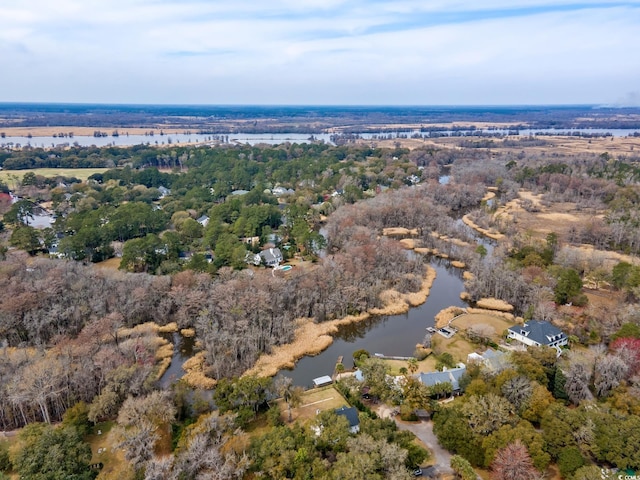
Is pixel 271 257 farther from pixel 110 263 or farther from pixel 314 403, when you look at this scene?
pixel 314 403

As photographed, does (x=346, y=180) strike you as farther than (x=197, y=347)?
Yes

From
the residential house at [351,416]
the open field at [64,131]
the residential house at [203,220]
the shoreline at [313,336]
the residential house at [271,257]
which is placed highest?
the open field at [64,131]

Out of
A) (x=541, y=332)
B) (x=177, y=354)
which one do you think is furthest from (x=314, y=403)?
(x=541, y=332)

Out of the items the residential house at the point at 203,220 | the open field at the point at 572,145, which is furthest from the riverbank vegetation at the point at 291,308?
the open field at the point at 572,145

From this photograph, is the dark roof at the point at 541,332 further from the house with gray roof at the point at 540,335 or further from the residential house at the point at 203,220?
the residential house at the point at 203,220

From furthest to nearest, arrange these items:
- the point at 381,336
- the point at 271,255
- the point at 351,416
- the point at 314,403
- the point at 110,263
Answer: the point at 110,263
the point at 271,255
the point at 381,336
the point at 314,403
the point at 351,416

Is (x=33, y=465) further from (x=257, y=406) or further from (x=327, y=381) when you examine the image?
(x=327, y=381)

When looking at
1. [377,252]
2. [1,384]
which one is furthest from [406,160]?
[1,384]
